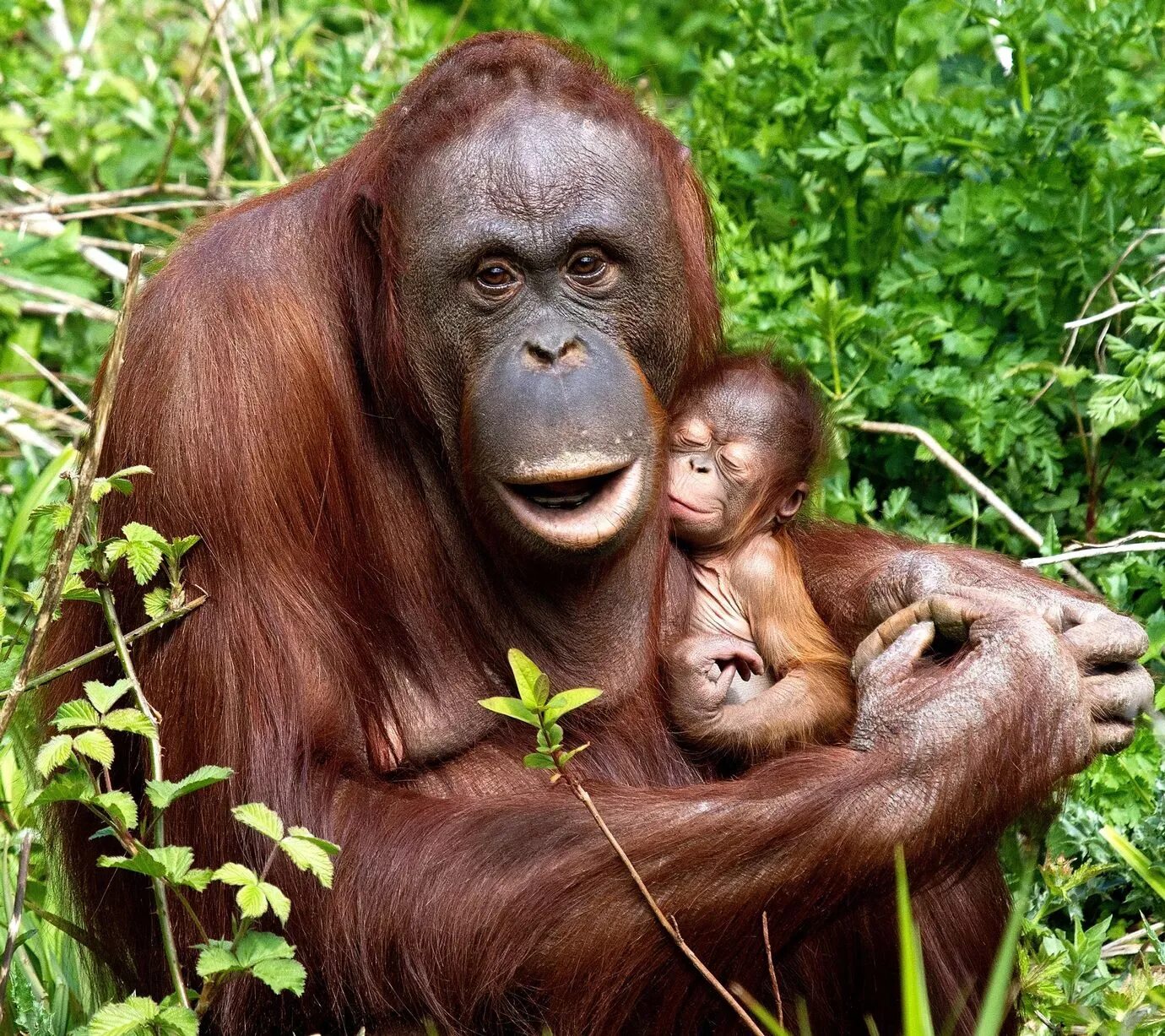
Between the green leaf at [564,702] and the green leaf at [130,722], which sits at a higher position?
the green leaf at [130,722]

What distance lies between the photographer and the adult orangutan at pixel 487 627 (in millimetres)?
2854

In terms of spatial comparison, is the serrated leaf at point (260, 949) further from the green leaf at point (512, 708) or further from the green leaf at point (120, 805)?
the green leaf at point (512, 708)

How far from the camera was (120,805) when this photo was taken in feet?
8.48

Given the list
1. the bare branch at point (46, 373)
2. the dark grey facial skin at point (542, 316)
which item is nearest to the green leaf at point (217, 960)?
the dark grey facial skin at point (542, 316)

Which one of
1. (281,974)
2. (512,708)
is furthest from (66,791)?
(512,708)

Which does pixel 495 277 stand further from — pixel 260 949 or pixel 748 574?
pixel 260 949

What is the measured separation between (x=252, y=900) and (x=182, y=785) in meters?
0.20

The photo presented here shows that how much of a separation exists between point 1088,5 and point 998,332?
820 mm

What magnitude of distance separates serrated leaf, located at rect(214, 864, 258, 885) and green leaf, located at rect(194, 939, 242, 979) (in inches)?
5.0

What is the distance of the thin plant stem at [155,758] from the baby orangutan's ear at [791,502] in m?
1.39

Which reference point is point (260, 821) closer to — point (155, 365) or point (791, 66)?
point (155, 365)

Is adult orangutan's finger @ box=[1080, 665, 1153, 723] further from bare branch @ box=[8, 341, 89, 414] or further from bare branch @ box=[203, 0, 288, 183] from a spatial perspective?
bare branch @ box=[203, 0, 288, 183]

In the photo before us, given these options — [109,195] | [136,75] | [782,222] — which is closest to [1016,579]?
[782,222]

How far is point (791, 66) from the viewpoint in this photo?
4879 mm
